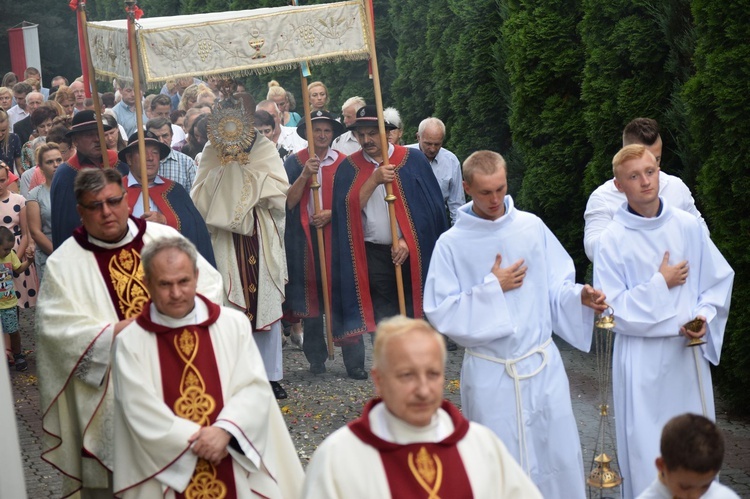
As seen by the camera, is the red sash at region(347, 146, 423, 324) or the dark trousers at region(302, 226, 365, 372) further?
the dark trousers at region(302, 226, 365, 372)

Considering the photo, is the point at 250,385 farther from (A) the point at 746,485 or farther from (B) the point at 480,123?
(B) the point at 480,123

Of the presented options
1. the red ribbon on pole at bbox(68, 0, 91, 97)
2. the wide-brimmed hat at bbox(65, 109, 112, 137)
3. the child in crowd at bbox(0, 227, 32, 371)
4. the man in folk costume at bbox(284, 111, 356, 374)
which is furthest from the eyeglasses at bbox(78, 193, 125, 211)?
the child in crowd at bbox(0, 227, 32, 371)

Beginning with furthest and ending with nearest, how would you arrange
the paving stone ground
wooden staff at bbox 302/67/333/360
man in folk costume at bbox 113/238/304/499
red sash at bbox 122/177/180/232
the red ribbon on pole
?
wooden staff at bbox 302/67/333/360 < the red ribbon on pole < red sash at bbox 122/177/180/232 < the paving stone ground < man in folk costume at bbox 113/238/304/499

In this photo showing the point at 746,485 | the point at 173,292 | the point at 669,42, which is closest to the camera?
the point at 173,292

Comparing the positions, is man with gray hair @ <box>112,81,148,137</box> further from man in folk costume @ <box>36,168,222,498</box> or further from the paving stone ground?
man in folk costume @ <box>36,168,222,498</box>

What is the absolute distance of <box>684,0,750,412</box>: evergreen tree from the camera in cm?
768

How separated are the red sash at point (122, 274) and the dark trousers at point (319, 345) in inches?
164

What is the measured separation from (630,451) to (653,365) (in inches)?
17.6

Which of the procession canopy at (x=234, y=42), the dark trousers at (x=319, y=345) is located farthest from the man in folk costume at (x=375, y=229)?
the procession canopy at (x=234, y=42)

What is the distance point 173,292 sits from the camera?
4699 millimetres

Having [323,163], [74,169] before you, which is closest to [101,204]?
[74,169]

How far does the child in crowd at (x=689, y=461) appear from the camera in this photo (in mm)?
3734

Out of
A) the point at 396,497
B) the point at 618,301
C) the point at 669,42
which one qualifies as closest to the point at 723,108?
the point at 669,42

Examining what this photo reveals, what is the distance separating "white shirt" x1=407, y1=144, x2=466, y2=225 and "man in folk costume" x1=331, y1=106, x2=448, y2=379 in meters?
1.29
